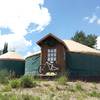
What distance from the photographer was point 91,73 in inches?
1109

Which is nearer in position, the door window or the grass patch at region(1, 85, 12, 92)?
the grass patch at region(1, 85, 12, 92)

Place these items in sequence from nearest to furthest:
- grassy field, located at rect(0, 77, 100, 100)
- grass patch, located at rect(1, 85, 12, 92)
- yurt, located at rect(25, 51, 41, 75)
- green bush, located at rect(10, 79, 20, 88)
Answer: grassy field, located at rect(0, 77, 100, 100) < grass patch, located at rect(1, 85, 12, 92) < green bush, located at rect(10, 79, 20, 88) < yurt, located at rect(25, 51, 41, 75)

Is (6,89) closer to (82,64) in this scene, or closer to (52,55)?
(52,55)

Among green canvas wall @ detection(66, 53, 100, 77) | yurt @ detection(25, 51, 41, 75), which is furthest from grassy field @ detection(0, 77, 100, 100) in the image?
yurt @ detection(25, 51, 41, 75)

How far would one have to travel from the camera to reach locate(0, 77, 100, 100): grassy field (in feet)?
51.0

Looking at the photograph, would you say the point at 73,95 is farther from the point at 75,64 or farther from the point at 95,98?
the point at 75,64

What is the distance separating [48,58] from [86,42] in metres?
25.8

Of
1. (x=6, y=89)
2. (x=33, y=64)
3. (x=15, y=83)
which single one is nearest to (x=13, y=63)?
(x=33, y=64)

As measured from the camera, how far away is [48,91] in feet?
57.1

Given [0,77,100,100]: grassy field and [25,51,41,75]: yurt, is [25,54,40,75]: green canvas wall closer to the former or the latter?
[25,51,41,75]: yurt

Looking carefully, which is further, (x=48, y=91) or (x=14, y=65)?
(x=14, y=65)

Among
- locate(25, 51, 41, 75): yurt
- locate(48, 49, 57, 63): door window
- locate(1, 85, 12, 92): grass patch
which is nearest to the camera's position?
locate(1, 85, 12, 92): grass patch

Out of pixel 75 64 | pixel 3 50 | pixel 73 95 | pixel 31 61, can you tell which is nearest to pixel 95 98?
pixel 73 95

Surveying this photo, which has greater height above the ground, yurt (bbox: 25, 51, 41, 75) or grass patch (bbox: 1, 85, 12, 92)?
yurt (bbox: 25, 51, 41, 75)
